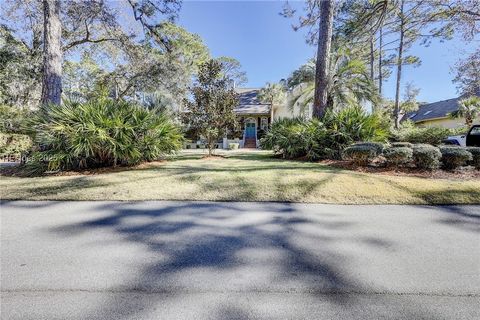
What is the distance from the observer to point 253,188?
5.53 metres

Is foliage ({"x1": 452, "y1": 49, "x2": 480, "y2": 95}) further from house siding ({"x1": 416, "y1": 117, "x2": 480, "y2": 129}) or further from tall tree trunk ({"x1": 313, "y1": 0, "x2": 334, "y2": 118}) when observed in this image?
house siding ({"x1": 416, "y1": 117, "x2": 480, "y2": 129})

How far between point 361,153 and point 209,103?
6642mm

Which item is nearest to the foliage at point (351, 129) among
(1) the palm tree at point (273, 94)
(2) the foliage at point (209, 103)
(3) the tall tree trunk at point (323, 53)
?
(3) the tall tree trunk at point (323, 53)

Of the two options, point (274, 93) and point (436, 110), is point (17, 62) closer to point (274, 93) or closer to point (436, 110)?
point (274, 93)

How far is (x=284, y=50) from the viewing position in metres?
20.8

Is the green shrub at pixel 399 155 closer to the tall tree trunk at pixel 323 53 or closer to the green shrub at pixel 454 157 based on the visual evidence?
the green shrub at pixel 454 157

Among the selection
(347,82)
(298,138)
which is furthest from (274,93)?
(298,138)

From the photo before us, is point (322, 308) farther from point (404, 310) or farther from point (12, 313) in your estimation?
point (12, 313)

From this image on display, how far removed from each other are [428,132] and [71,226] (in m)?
14.6

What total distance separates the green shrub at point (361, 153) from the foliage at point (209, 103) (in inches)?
227

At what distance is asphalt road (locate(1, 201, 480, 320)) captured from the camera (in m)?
2.02

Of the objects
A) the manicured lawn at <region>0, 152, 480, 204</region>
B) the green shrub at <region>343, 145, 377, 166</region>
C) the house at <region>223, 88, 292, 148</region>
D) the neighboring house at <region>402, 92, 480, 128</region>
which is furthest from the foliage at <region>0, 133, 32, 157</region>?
the neighboring house at <region>402, 92, 480, 128</region>

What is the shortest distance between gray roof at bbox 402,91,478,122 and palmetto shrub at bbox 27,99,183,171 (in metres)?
29.5

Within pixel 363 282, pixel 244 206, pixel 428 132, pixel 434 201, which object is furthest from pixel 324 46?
pixel 363 282
